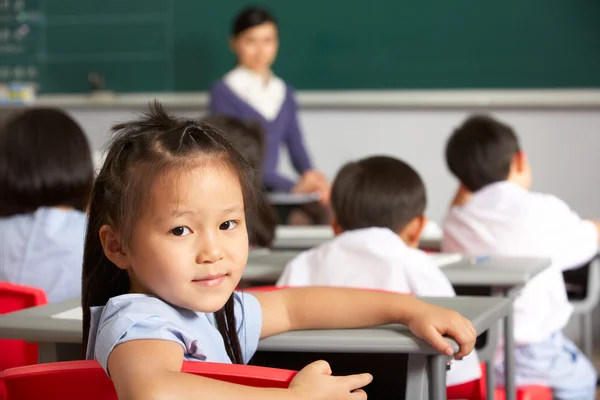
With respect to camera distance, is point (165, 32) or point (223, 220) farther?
point (165, 32)

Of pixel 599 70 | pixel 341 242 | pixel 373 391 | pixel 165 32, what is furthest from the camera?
pixel 165 32

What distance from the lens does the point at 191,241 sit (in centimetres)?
127

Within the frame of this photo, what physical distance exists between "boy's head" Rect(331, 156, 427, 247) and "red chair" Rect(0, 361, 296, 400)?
1.28 meters

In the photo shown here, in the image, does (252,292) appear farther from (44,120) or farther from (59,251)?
(44,120)

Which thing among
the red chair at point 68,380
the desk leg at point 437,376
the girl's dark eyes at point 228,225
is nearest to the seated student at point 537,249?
the desk leg at point 437,376

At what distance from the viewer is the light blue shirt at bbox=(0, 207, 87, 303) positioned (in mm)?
2365

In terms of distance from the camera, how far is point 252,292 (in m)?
1.67

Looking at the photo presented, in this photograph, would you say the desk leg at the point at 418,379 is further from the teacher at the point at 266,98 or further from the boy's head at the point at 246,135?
the teacher at the point at 266,98

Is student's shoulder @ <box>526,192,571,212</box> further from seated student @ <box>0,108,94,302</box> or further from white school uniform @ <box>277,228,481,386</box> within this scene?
seated student @ <box>0,108,94,302</box>

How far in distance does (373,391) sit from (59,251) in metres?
0.99

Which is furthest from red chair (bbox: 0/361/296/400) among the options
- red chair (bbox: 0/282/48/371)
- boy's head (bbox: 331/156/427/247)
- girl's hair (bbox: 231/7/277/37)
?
girl's hair (bbox: 231/7/277/37)

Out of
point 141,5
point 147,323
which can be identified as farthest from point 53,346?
point 141,5

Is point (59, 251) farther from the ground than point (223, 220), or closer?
closer

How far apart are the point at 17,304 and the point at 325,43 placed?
3670 mm
